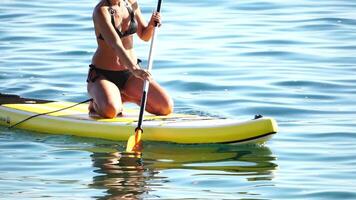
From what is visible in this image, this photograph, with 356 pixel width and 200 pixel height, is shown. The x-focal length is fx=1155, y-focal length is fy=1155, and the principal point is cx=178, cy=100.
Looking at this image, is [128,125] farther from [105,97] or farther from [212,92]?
[212,92]

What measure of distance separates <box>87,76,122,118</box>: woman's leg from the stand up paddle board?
0.24 feet

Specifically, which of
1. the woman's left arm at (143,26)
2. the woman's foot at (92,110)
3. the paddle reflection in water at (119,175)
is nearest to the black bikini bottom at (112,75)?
the woman's foot at (92,110)

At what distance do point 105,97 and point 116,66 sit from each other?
0.32 meters

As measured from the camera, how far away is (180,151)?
31.1ft

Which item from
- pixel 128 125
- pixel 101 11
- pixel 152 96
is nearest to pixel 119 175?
pixel 128 125

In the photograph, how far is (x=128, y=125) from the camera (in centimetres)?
966

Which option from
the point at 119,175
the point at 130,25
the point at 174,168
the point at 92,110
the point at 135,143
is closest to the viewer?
the point at 119,175

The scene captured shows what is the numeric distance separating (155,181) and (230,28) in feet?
25.4

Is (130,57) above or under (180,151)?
above

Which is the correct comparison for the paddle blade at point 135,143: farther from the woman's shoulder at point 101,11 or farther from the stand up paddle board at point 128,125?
the woman's shoulder at point 101,11

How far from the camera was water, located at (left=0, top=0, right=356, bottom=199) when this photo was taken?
8.37 metres

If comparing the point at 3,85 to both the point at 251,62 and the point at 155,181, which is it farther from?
the point at 155,181

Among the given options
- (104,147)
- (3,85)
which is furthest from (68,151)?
(3,85)

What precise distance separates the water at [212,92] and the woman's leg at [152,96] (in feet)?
1.61
